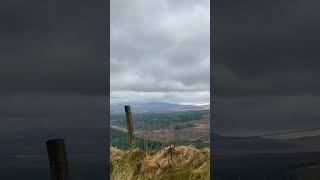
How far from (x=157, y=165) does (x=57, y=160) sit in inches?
153

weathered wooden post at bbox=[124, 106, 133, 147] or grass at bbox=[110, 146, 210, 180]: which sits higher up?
weathered wooden post at bbox=[124, 106, 133, 147]

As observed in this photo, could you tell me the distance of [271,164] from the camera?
881cm

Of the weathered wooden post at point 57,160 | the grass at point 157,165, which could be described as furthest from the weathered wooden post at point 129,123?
the weathered wooden post at point 57,160

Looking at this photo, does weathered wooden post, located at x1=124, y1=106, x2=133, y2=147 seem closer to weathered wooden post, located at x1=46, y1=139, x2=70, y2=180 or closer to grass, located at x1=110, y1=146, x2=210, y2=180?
grass, located at x1=110, y1=146, x2=210, y2=180

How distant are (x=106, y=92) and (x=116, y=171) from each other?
1362 millimetres

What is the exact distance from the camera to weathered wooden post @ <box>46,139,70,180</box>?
5180 mm

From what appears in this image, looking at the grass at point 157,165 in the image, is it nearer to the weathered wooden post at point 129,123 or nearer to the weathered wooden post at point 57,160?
the weathered wooden post at point 129,123

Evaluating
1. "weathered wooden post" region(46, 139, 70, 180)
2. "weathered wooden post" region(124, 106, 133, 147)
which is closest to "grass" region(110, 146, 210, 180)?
"weathered wooden post" region(124, 106, 133, 147)

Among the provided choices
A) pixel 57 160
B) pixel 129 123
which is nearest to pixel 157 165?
pixel 129 123

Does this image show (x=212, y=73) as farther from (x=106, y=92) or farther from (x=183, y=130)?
(x=106, y=92)

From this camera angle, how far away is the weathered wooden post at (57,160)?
5.18m

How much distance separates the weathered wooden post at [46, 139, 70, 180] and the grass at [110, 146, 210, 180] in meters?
3.63

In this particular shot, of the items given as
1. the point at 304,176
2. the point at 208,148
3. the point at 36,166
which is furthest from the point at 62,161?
the point at 208,148

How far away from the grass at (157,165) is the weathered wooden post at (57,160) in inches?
143
